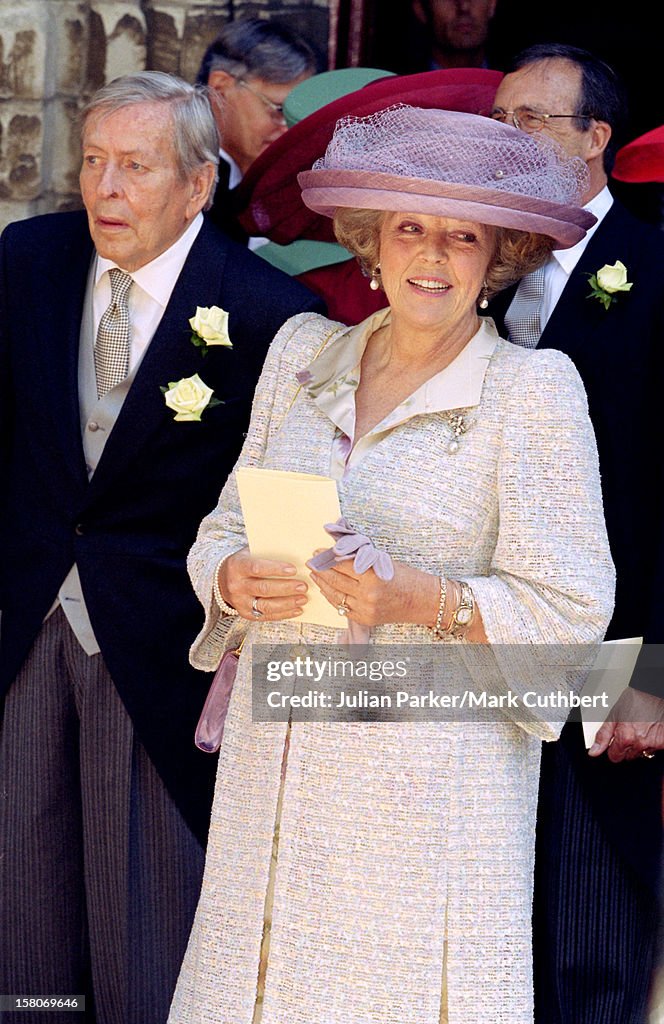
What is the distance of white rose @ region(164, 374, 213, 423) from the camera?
3.46 metres

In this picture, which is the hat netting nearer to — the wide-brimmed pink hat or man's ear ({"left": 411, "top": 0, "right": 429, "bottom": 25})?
the wide-brimmed pink hat

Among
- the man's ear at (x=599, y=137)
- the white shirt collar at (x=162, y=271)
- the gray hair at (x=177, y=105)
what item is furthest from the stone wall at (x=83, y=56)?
the man's ear at (x=599, y=137)

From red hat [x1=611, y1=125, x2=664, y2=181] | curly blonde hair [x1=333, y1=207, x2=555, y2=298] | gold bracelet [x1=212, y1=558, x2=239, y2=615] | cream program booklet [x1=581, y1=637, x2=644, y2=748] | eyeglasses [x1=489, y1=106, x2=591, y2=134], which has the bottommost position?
cream program booklet [x1=581, y1=637, x2=644, y2=748]

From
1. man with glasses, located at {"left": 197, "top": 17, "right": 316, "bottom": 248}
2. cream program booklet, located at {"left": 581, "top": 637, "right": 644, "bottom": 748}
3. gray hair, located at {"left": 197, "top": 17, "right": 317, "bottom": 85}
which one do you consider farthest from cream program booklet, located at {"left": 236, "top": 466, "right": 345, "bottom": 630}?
gray hair, located at {"left": 197, "top": 17, "right": 317, "bottom": 85}

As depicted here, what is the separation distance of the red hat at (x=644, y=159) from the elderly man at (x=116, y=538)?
2.52ft

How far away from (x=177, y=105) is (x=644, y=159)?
109 centimetres

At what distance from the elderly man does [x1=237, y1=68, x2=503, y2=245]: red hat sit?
0.26 metres

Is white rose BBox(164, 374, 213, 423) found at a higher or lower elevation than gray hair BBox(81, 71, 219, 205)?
lower

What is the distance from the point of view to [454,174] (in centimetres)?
290

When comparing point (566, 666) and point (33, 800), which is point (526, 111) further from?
point (33, 800)

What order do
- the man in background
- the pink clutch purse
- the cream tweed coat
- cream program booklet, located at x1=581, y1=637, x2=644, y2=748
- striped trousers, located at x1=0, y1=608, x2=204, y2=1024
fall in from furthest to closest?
the man in background, striped trousers, located at x1=0, y1=608, x2=204, y2=1024, cream program booklet, located at x1=581, y1=637, x2=644, y2=748, the pink clutch purse, the cream tweed coat

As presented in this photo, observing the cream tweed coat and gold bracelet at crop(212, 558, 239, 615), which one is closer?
the cream tweed coat

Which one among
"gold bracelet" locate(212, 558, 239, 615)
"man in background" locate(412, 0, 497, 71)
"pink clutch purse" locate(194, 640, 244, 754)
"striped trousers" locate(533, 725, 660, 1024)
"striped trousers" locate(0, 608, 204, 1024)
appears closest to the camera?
"gold bracelet" locate(212, 558, 239, 615)

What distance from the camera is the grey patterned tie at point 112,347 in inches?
142
